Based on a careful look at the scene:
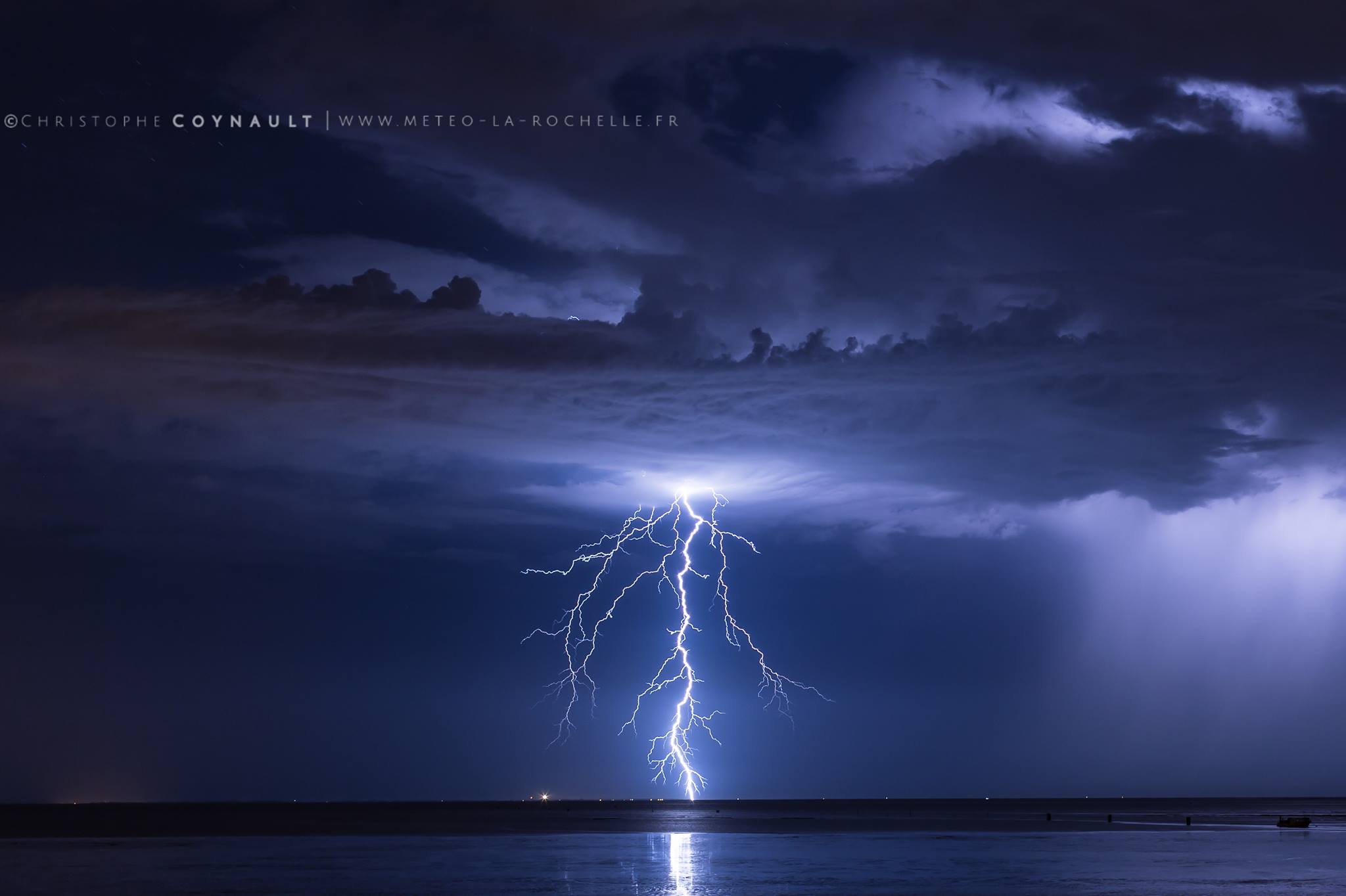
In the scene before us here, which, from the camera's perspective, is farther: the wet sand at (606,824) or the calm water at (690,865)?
the wet sand at (606,824)

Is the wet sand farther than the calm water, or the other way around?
the wet sand

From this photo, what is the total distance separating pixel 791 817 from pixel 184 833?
59.2 metres

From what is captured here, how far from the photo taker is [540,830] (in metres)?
87.4

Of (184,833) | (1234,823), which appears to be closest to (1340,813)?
(1234,823)

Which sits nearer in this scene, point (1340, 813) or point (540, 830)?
point (540, 830)

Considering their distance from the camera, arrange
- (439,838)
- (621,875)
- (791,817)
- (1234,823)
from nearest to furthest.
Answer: (621,875) → (439,838) → (1234,823) → (791,817)

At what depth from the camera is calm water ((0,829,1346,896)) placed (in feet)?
131

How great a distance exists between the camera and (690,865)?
49812mm

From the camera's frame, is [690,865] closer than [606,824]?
Yes

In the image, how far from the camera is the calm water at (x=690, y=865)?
131 ft

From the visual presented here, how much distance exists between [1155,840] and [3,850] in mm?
54281

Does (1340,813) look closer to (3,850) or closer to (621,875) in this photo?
(621,875)

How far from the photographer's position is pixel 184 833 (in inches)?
3327

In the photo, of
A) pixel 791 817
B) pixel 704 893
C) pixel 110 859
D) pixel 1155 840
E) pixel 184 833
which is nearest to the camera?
pixel 704 893
